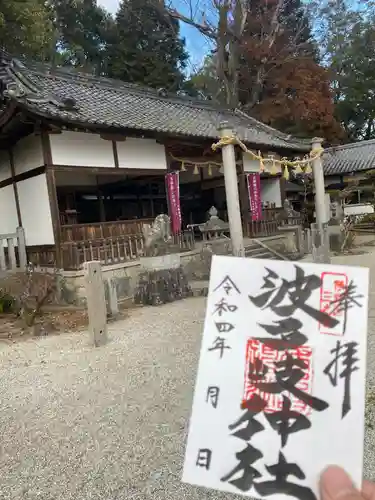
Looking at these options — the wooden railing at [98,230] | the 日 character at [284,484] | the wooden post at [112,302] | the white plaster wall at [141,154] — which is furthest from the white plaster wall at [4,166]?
the 日 character at [284,484]

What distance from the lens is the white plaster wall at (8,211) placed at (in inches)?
399

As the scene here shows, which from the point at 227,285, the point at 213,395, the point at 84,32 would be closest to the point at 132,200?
the point at 227,285

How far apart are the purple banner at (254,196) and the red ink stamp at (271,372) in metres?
11.9

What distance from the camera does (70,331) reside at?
21.0 feet

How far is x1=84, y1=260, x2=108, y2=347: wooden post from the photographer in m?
5.41

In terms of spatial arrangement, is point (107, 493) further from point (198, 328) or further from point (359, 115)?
point (359, 115)

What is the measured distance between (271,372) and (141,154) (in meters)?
9.77

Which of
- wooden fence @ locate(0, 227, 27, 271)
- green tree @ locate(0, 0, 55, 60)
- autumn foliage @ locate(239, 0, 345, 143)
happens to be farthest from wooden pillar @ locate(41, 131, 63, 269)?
autumn foliage @ locate(239, 0, 345, 143)

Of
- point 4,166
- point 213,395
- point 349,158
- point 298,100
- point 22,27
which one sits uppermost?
point 22,27

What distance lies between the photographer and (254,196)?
13.3 metres

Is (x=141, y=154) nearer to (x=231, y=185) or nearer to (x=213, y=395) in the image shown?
(x=231, y=185)

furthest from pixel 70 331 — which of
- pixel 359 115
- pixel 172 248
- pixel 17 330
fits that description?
pixel 359 115

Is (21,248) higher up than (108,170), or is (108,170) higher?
(108,170)

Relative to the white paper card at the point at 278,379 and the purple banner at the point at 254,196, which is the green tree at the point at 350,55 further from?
the white paper card at the point at 278,379
